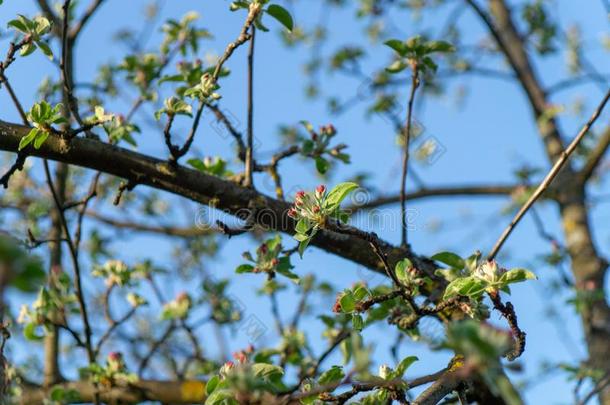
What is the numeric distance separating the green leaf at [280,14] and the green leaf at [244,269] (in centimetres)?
84

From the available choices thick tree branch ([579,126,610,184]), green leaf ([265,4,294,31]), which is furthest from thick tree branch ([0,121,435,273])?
thick tree branch ([579,126,610,184])

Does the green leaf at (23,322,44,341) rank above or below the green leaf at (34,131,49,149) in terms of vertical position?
below

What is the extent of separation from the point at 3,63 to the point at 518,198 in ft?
10.6

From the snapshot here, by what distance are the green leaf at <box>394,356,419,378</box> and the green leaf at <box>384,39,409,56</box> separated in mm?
1161

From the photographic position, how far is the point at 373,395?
1.83m

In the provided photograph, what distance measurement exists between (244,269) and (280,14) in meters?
0.88

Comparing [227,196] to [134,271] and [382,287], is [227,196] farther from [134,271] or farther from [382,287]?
[134,271]

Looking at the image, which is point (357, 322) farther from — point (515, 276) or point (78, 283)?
point (78, 283)

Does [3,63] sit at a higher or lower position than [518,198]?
lower

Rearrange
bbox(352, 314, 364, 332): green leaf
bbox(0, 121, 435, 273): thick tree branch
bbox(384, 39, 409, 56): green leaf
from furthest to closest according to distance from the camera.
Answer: bbox(384, 39, 409, 56): green leaf → bbox(0, 121, 435, 273): thick tree branch → bbox(352, 314, 364, 332): green leaf

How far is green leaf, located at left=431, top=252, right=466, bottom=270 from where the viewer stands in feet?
6.78

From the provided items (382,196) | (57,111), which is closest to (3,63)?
(57,111)

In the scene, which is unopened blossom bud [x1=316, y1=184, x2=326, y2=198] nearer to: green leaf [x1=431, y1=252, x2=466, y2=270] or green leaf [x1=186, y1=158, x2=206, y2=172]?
green leaf [x1=431, y1=252, x2=466, y2=270]

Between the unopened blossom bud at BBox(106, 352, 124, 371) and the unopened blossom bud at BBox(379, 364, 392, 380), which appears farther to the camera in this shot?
the unopened blossom bud at BBox(106, 352, 124, 371)
